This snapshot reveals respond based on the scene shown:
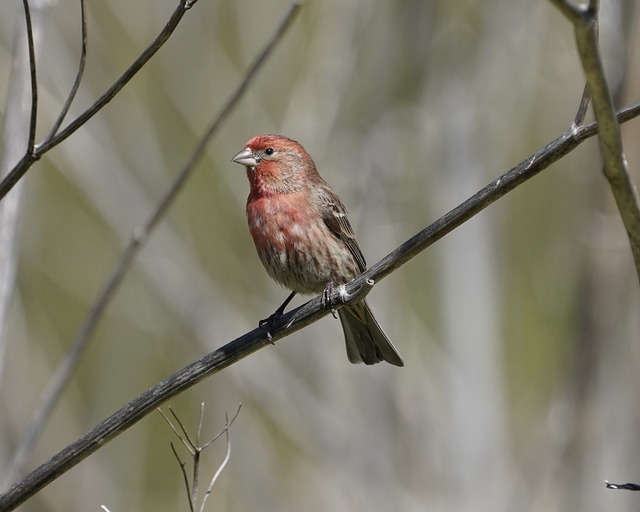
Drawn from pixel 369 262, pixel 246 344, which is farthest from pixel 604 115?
pixel 369 262

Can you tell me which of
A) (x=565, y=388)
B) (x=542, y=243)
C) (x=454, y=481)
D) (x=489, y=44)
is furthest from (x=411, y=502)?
(x=489, y=44)

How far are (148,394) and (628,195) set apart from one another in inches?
60.1

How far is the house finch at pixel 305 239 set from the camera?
15.4 ft

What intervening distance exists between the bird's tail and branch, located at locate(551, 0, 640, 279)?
10.2 ft

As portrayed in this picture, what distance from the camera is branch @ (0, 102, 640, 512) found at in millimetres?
2270

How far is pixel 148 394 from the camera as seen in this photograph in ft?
8.63

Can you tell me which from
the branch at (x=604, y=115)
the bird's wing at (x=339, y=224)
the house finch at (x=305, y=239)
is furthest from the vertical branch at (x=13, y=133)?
the branch at (x=604, y=115)

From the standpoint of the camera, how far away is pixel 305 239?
4703 mm

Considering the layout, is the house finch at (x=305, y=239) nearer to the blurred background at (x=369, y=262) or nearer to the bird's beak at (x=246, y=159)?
the bird's beak at (x=246, y=159)

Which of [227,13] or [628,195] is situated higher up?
[227,13]

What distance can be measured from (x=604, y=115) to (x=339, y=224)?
3270mm

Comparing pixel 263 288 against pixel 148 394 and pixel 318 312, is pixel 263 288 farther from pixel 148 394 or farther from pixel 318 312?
pixel 148 394

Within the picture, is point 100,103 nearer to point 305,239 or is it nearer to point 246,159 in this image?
point 305,239

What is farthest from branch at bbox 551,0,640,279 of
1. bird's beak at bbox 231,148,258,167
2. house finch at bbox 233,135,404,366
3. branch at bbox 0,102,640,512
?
bird's beak at bbox 231,148,258,167
